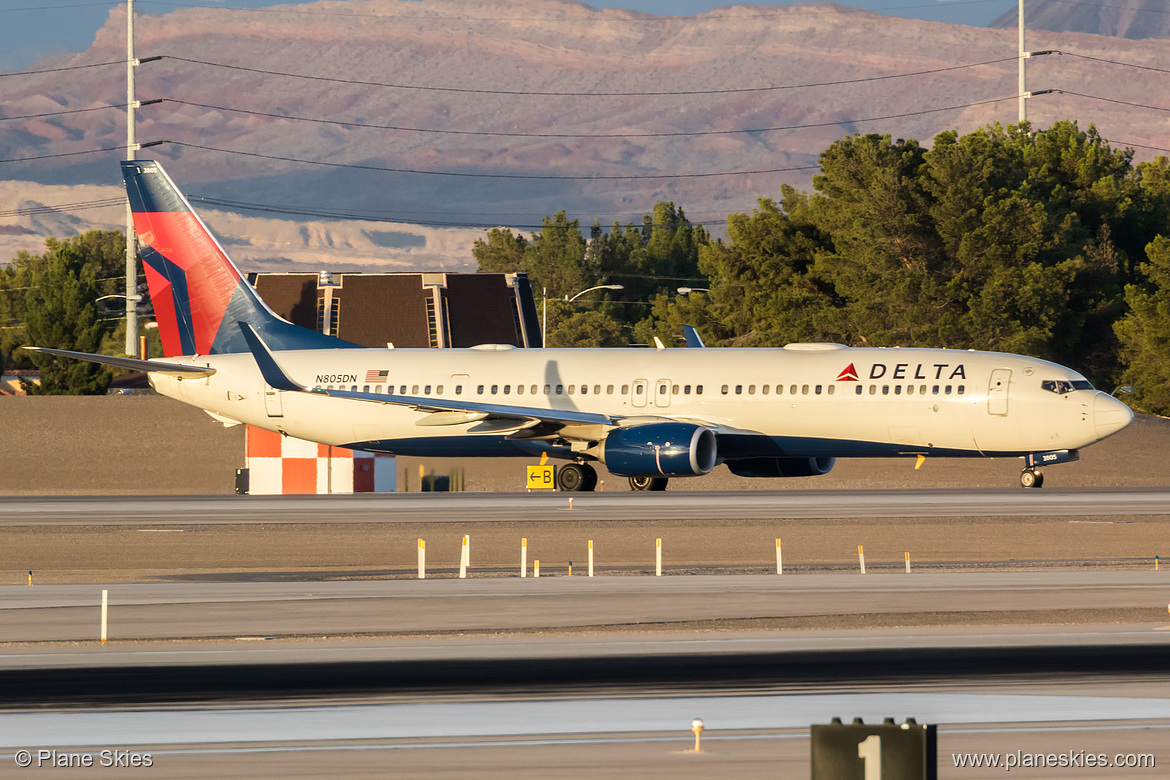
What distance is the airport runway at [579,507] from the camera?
39.5 metres

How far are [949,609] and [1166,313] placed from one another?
208 feet

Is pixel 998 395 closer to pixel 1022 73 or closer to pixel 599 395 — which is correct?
pixel 599 395

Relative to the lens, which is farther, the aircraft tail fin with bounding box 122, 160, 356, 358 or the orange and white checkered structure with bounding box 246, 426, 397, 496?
the orange and white checkered structure with bounding box 246, 426, 397, 496

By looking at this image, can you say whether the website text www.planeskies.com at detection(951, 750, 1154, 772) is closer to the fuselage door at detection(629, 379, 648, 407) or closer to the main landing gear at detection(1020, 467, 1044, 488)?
the fuselage door at detection(629, 379, 648, 407)

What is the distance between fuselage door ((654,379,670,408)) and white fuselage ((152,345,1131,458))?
1.2 inches

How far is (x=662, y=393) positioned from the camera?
162 feet

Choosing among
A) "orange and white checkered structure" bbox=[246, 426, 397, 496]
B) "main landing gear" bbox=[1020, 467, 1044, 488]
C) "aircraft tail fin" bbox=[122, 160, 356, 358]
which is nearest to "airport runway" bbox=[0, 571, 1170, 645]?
"main landing gear" bbox=[1020, 467, 1044, 488]

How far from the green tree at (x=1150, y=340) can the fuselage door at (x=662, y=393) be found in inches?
1558

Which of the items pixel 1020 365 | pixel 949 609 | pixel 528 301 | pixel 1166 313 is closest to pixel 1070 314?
pixel 1166 313

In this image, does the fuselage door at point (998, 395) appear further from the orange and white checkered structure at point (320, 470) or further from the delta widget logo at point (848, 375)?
the orange and white checkered structure at point (320, 470)

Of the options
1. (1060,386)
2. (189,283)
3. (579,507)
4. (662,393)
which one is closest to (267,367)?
(189,283)

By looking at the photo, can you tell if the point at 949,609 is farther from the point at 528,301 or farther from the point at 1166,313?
the point at 528,301

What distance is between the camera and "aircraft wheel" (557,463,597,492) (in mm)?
51250

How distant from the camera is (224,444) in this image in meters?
67.2
